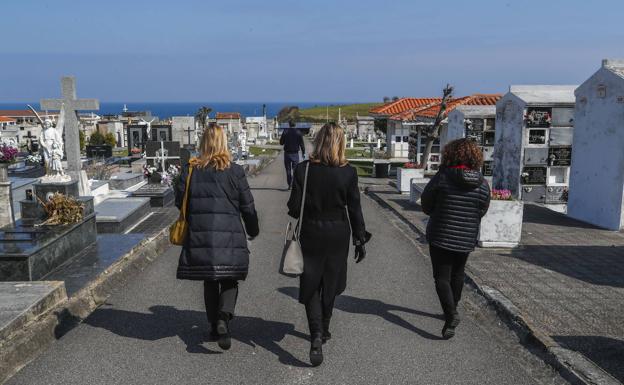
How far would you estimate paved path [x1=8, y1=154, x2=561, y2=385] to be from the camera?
4.19m

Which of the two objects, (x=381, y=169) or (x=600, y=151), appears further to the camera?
(x=381, y=169)

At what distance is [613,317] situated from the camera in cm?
544

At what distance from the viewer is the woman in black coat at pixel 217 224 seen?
4.44m

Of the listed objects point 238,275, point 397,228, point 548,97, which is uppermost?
point 548,97

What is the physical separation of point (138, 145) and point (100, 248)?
22.0 m

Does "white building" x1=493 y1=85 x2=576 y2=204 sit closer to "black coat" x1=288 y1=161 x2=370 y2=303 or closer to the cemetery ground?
the cemetery ground

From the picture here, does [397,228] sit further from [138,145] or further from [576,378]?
[138,145]

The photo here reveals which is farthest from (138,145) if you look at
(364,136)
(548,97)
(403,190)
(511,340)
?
(364,136)

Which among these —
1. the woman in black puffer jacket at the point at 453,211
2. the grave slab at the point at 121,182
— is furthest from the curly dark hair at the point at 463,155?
the grave slab at the point at 121,182

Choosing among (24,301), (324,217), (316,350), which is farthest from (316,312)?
(24,301)

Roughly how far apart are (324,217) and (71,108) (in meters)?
9.34

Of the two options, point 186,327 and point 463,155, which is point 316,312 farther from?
point 463,155

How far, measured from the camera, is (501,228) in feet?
28.1

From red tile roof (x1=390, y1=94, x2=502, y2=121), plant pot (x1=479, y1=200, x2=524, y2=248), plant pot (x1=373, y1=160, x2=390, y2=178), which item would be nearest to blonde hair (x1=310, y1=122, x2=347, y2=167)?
plant pot (x1=479, y1=200, x2=524, y2=248)
